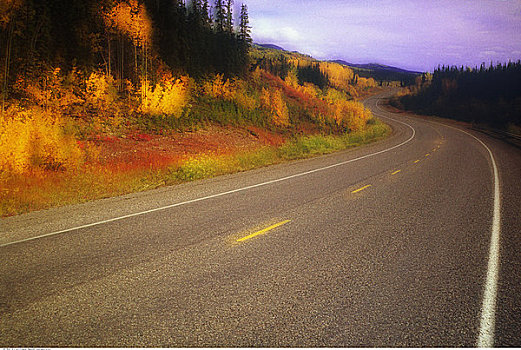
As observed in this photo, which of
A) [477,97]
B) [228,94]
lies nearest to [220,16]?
[228,94]

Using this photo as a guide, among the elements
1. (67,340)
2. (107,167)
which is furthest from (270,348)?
(107,167)

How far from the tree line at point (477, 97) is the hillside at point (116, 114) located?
3560cm

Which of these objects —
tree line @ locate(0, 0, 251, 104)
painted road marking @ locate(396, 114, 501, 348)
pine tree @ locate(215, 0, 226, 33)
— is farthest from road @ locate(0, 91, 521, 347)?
pine tree @ locate(215, 0, 226, 33)

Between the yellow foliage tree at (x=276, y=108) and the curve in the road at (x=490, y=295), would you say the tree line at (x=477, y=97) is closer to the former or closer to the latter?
the yellow foliage tree at (x=276, y=108)

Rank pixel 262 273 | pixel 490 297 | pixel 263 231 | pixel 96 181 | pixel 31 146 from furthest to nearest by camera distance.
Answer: pixel 31 146 → pixel 96 181 → pixel 263 231 → pixel 262 273 → pixel 490 297

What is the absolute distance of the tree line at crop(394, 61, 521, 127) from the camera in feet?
174

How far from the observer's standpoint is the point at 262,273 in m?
3.94

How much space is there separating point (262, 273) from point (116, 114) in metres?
18.0

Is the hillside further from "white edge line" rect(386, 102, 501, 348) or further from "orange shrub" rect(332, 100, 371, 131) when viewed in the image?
"white edge line" rect(386, 102, 501, 348)

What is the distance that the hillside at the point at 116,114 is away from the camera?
389 inches

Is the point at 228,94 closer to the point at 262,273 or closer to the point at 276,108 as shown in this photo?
the point at 276,108

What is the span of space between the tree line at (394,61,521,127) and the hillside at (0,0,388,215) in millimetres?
35604

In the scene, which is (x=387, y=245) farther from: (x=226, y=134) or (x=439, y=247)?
(x=226, y=134)

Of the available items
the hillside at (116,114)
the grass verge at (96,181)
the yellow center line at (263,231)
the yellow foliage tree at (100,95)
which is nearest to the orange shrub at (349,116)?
the hillside at (116,114)
